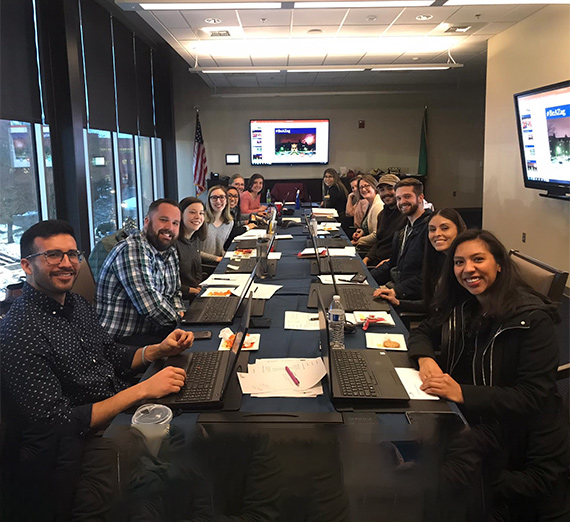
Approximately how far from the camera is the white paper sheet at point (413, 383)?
1552mm

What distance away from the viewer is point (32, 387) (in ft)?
4.77

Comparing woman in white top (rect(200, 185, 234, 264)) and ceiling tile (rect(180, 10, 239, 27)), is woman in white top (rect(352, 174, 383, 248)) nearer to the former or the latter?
woman in white top (rect(200, 185, 234, 264))

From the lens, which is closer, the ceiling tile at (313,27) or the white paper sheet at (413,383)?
the white paper sheet at (413,383)

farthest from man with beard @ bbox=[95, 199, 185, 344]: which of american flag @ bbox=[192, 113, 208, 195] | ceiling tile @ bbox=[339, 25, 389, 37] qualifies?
american flag @ bbox=[192, 113, 208, 195]

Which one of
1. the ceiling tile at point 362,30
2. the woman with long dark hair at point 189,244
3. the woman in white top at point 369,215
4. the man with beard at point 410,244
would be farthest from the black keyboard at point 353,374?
the ceiling tile at point 362,30

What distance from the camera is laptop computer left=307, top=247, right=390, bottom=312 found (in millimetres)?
2486

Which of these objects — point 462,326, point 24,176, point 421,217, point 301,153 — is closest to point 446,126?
point 301,153

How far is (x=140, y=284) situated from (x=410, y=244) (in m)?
1.87

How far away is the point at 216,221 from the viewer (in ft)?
15.3

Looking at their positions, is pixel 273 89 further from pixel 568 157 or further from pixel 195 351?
pixel 195 351

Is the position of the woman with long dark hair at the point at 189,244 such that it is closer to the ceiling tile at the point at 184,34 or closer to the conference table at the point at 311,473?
the conference table at the point at 311,473

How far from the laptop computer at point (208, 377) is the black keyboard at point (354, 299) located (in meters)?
0.75

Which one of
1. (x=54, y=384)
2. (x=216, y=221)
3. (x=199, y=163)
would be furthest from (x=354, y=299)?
(x=199, y=163)

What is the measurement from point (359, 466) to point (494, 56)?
6.51m
